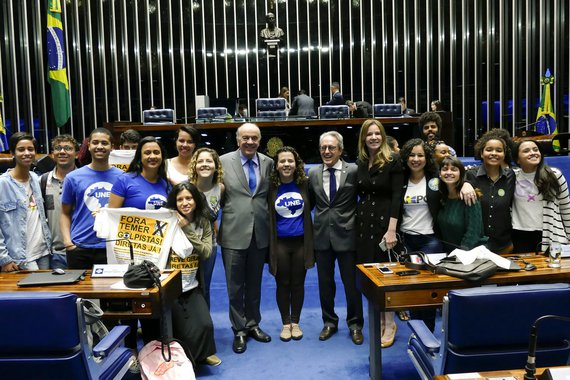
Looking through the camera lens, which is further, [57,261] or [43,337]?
[57,261]

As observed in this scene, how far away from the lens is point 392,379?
321 centimetres

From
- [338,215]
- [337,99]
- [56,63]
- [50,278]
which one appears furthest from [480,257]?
[56,63]

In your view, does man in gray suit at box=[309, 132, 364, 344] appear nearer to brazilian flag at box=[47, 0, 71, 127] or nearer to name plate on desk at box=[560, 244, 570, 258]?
name plate on desk at box=[560, 244, 570, 258]

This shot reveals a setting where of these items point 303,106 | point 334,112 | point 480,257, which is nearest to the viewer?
point 480,257

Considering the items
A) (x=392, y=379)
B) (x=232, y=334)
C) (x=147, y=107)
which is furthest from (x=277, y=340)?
(x=147, y=107)

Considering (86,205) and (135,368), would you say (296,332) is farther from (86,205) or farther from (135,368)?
(86,205)

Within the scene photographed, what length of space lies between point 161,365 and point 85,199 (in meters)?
1.26

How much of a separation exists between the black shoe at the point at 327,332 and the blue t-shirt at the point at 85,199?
1741mm

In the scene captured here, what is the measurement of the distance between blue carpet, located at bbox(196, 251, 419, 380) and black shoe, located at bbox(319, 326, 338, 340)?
34mm

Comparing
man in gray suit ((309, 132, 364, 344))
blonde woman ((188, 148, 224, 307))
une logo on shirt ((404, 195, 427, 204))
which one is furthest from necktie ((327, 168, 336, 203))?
blonde woman ((188, 148, 224, 307))

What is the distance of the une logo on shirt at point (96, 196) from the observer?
3.29 meters

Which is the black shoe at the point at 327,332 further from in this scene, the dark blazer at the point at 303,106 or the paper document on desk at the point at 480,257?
the dark blazer at the point at 303,106

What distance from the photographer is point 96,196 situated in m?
3.30

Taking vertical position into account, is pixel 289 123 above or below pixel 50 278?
above
